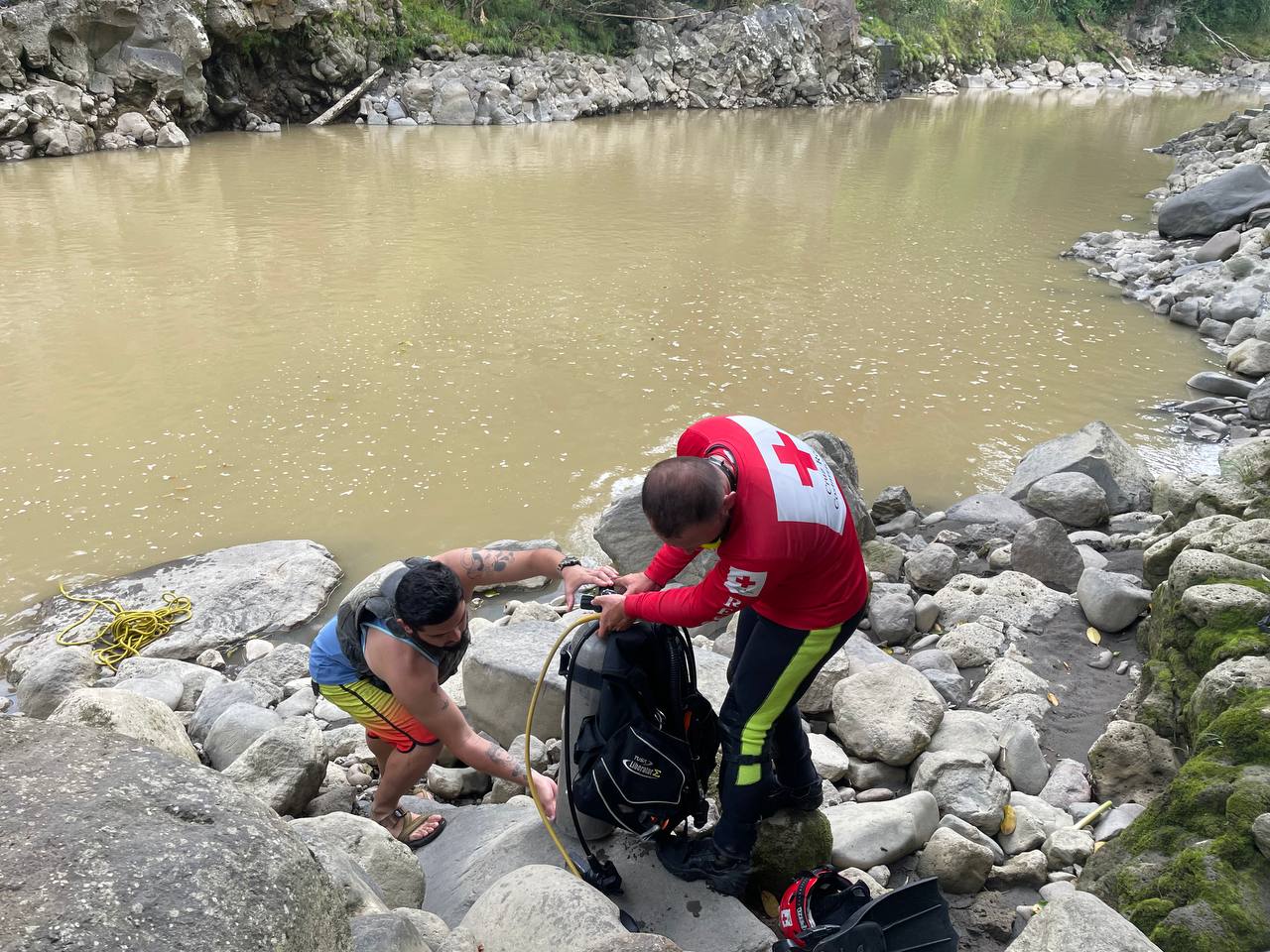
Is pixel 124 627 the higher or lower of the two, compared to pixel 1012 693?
lower

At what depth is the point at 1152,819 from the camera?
2.67m

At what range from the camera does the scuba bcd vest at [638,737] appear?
273 centimetres

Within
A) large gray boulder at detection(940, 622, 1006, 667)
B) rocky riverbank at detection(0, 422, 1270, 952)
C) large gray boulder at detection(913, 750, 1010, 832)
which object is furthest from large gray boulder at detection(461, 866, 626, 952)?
large gray boulder at detection(940, 622, 1006, 667)

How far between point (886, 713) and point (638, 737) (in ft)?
4.26

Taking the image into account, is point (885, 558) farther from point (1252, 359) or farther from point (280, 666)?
point (1252, 359)

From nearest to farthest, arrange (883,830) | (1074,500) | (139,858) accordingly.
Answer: (139,858), (883,830), (1074,500)

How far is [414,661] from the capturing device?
304cm

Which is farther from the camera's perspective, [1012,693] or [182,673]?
[182,673]

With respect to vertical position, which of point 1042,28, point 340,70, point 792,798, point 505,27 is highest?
point 1042,28

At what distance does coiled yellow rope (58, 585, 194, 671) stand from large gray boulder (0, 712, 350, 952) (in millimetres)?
3518

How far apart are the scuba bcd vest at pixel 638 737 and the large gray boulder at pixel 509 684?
0.90 m

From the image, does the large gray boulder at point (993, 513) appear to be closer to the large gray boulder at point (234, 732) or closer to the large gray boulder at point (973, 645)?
the large gray boulder at point (973, 645)

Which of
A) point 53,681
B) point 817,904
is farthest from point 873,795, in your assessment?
point 53,681

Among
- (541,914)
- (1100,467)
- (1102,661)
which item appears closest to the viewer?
(541,914)
